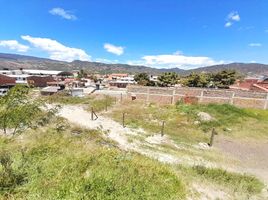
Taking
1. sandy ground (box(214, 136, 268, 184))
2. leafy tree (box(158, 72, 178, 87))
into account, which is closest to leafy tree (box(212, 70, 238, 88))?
leafy tree (box(158, 72, 178, 87))

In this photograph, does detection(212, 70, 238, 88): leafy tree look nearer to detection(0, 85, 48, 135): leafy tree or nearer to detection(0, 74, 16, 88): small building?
detection(0, 85, 48, 135): leafy tree

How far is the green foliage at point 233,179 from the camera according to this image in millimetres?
6910

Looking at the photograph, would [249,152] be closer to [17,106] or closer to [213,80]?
[17,106]

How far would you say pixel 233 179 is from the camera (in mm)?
7527

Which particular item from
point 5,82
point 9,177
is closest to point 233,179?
point 9,177

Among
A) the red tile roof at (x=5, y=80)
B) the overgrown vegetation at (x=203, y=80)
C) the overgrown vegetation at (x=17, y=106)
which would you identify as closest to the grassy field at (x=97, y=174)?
the overgrown vegetation at (x=17, y=106)

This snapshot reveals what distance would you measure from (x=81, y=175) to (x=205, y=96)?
1941 cm

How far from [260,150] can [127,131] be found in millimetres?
8185

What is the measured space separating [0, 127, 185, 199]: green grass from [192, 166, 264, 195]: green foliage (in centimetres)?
171

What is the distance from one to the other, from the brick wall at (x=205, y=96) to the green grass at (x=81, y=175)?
16586 mm

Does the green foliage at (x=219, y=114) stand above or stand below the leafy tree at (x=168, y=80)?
below

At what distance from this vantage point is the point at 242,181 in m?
7.40

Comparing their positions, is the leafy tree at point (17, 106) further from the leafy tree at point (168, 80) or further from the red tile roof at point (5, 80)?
the leafy tree at point (168, 80)

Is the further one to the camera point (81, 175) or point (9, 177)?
point (81, 175)
